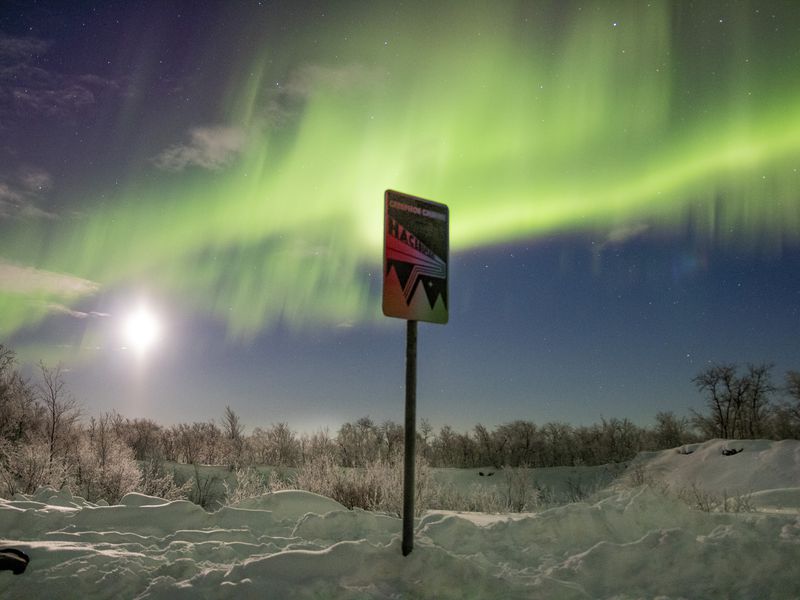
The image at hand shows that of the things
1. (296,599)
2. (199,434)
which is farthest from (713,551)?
(199,434)

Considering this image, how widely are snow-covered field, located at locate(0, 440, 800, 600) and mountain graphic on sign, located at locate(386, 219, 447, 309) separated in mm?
2603

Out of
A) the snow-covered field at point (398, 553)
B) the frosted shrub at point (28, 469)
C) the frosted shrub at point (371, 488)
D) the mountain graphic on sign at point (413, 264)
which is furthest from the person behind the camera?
the frosted shrub at point (28, 469)

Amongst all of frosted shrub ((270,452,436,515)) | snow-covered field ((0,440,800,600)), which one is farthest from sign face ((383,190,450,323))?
frosted shrub ((270,452,436,515))

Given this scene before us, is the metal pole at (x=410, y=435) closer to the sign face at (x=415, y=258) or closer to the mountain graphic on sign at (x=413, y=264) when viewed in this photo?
the sign face at (x=415, y=258)

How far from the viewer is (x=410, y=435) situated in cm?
556

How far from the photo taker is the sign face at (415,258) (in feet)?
18.1

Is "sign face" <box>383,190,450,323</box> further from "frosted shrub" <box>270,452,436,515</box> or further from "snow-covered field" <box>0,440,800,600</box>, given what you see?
"frosted shrub" <box>270,452,436,515</box>

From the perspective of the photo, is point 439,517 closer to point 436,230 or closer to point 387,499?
point 436,230

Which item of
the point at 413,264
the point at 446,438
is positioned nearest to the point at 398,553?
the point at 413,264

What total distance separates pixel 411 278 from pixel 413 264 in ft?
0.53

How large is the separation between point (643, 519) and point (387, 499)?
7879mm

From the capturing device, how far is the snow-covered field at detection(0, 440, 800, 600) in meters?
4.84

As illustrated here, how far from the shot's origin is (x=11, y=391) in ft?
135

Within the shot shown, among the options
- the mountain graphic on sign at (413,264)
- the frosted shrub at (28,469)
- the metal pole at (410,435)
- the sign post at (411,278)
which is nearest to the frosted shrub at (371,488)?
the metal pole at (410,435)
